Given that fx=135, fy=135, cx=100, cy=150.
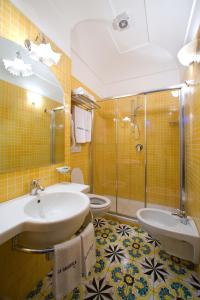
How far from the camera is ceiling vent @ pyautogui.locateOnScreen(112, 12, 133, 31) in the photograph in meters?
1.41

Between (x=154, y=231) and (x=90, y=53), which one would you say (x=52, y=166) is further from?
(x=90, y=53)

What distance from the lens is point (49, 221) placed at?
2.09ft

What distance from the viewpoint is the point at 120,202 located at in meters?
2.53

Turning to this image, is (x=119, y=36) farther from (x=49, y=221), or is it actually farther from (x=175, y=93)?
(x=49, y=221)

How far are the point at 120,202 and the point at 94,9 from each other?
2.70 m

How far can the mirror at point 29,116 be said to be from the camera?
36.3 inches

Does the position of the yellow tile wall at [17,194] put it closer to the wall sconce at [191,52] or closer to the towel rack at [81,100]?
the towel rack at [81,100]

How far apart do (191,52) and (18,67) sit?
1.51m

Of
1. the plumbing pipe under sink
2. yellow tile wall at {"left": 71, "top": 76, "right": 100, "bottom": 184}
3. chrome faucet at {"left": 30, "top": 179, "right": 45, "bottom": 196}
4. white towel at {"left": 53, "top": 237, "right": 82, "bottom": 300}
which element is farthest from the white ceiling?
the plumbing pipe under sink

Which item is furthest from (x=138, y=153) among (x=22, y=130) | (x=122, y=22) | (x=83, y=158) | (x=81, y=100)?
(x=22, y=130)

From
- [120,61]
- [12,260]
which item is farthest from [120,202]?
Answer: [120,61]

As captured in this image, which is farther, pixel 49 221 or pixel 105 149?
pixel 105 149

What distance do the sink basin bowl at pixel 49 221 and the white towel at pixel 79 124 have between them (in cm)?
101

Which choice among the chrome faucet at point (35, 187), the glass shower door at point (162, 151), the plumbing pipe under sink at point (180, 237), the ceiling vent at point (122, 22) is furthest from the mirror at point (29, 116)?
the glass shower door at point (162, 151)
